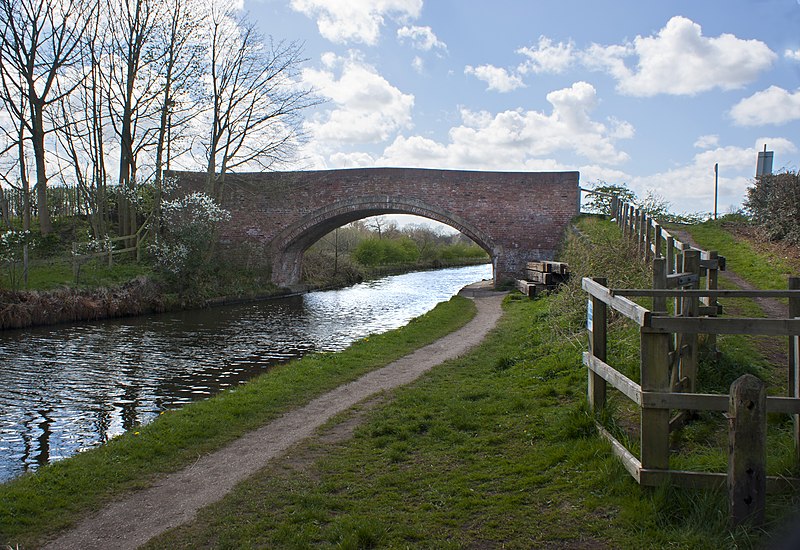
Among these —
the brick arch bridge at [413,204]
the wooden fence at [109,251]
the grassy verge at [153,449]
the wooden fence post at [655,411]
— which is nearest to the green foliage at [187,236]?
the wooden fence at [109,251]

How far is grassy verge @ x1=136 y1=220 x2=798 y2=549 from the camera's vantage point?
3.19m

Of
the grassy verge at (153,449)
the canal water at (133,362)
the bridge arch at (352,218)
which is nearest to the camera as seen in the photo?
the grassy verge at (153,449)

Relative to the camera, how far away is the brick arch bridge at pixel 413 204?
71.2 ft

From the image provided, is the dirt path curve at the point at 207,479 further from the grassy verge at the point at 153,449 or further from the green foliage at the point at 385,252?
the green foliage at the point at 385,252

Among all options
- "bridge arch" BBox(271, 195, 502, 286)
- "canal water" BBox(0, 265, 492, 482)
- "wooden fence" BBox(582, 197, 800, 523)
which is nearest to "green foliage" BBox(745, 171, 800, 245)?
"bridge arch" BBox(271, 195, 502, 286)

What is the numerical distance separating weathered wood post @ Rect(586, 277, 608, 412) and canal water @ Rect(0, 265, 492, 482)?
4.95 m

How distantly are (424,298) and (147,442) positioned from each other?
17519 millimetres

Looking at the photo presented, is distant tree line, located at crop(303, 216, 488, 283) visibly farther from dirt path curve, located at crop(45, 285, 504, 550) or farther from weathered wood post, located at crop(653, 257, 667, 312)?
weathered wood post, located at crop(653, 257, 667, 312)

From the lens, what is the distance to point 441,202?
2212 cm

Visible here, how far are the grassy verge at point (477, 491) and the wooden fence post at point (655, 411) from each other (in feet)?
0.57

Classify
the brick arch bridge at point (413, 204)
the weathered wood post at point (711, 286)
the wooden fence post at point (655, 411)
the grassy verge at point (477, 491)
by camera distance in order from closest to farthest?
the grassy verge at point (477, 491)
the wooden fence post at point (655, 411)
the weathered wood post at point (711, 286)
the brick arch bridge at point (413, 204)

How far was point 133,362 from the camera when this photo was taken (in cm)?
1070

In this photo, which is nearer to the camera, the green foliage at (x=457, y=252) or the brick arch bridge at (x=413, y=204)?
the brick arch bridge at (x=413, y=204)

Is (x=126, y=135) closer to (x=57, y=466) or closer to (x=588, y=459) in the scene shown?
(x=57, y=466)
